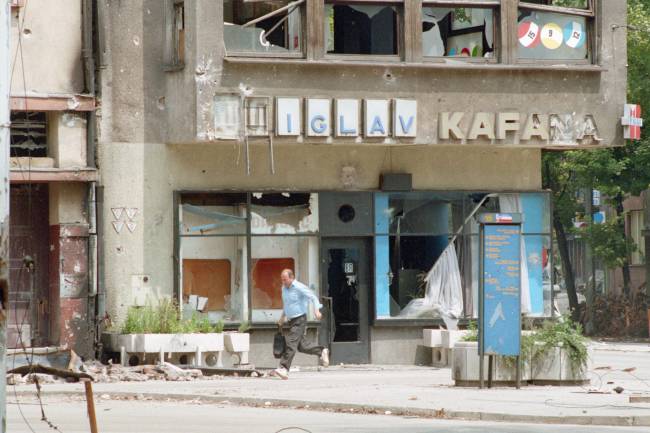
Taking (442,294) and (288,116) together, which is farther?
(442,294)

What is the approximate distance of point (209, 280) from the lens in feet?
89.9

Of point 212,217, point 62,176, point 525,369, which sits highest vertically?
point 62,176

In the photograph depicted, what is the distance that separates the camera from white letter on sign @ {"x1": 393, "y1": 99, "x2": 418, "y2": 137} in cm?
2692

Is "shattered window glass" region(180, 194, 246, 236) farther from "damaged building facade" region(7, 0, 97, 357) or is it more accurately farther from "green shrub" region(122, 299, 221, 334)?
"damaged building facade" region(7, 0, 97, 357)

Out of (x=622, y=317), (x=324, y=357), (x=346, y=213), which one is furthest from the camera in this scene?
(x=622, y=317)

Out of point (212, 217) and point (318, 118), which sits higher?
point (318, 118)

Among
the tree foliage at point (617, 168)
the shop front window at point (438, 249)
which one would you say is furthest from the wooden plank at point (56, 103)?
the tree foliage at point (617, 168)

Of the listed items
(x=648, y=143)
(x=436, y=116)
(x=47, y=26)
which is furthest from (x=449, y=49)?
(x=648, y=143)

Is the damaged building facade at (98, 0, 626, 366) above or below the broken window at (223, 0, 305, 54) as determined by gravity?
below

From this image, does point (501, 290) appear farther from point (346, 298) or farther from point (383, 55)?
point (346, 298)

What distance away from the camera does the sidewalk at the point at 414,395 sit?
1614cm

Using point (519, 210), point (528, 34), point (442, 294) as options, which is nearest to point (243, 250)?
point (442, 294)

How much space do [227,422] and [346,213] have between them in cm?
1259

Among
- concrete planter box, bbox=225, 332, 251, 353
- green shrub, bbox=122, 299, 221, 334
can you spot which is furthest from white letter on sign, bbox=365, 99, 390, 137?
green shrub, bbox=122, 299, 221, 334
